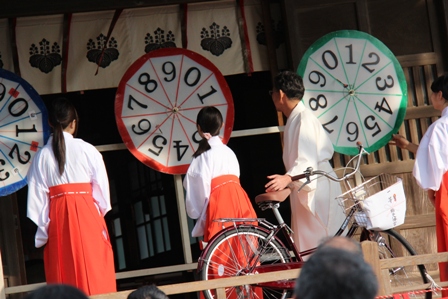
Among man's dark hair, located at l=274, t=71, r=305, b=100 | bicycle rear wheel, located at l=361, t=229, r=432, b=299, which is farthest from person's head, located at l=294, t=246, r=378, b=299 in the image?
man's dark hair, located at l=274, t=71, r=305, b=100

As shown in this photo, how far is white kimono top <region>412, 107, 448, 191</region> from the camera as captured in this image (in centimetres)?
673

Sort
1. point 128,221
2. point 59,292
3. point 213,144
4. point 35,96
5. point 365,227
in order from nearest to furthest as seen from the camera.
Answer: point 59,292, point 365,227, point 213,144, point 35,96, point 128,221

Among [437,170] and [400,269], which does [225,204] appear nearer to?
[400,269]

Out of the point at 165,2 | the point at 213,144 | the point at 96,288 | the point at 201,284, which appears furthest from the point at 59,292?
the point at 165,2

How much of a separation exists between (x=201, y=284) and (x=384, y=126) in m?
3.66

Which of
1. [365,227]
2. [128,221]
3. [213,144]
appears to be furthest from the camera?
[128,221]

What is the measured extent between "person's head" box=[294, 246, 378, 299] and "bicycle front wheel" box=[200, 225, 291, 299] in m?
3.86

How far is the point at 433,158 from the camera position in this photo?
6.74m

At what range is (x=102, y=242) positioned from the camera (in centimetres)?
650

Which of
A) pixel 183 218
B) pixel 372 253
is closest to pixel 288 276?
pixel 372 253

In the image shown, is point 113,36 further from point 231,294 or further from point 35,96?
point 231,294

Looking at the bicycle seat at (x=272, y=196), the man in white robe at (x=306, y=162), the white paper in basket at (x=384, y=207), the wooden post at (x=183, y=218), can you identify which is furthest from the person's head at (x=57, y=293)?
the wooden post at (x=183, y=218)

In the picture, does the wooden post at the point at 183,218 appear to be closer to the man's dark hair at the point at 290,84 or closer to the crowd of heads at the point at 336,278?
the man's dark hair at the point at 290,84

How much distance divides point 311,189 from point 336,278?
15.3 feet
